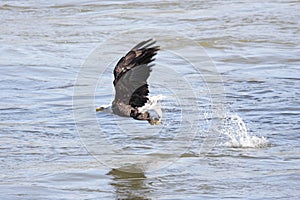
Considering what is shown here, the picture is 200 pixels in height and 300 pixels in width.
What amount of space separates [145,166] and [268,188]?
1.24 meters

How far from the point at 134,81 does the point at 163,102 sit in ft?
8.40

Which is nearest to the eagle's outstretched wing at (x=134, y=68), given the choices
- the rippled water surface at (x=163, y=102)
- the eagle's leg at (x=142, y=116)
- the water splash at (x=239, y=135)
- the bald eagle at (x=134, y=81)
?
the bald eagle at (x=134, y=81)

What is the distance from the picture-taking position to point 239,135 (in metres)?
8.00

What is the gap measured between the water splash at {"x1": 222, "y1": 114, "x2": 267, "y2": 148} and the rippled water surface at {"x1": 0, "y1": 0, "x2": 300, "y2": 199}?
0.04 feet

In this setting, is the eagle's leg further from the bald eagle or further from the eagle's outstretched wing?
the eagle's outstretched wing

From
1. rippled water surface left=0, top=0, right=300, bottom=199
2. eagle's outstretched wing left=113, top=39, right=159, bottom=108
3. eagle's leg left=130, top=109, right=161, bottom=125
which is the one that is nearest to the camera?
rippled water surface left=0, top=0, right=300, bottom=199

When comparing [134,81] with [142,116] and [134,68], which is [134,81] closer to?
[134,68]

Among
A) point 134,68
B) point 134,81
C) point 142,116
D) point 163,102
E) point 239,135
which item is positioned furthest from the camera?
point 163,102

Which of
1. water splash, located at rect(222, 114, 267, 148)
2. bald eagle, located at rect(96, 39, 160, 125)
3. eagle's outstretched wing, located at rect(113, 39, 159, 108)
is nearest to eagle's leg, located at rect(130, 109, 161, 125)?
bald eagle, located at rect(96, 39, 160, 125)

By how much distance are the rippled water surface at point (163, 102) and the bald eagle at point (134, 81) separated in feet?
1.63

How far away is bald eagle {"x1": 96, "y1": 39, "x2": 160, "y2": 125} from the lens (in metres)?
6.84

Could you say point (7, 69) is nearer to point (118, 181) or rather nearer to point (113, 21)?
point (113, 21)

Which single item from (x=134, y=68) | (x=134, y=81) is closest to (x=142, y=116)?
(x=134, y=81)

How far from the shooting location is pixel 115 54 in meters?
12.0
